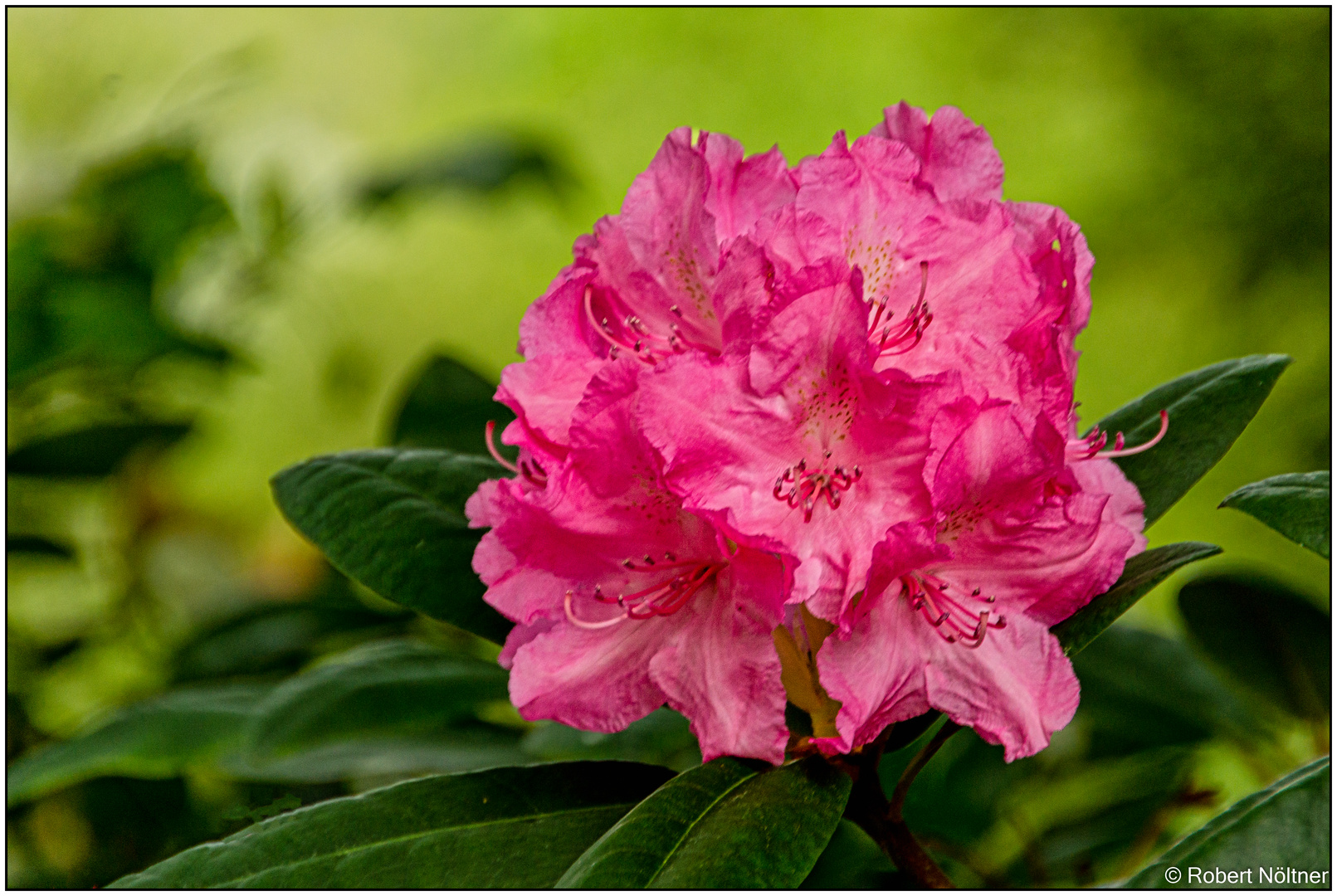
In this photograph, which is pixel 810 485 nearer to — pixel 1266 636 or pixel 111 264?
pixel 1266 636

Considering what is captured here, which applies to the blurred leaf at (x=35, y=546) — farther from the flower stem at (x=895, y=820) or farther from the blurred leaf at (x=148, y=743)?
the flower stem at (x=895, y=820)

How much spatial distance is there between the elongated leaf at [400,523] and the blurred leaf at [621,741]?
10cm

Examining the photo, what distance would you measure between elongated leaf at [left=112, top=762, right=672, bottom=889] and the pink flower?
56 millimetres

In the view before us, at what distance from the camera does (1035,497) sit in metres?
0.45

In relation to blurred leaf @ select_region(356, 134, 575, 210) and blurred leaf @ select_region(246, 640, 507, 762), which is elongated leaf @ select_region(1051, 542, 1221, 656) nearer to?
blurred leaf @ select_region(246, 640, 507, 762)

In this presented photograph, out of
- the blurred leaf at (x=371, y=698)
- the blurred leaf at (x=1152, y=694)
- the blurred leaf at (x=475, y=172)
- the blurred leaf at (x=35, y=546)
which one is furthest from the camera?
the blurred leaf at (x=475, y=172)

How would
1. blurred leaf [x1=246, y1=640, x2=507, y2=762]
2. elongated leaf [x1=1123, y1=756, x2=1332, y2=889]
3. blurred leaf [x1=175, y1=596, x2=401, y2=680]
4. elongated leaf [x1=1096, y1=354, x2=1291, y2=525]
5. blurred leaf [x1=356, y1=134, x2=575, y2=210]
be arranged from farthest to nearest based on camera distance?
blurred leaf [x1=356, y1=134, x2=575, y2=210] → blurred leaf [x1=175, y1=596, x2=401, y2=680] → blurred leaf [x1=246, y1=640, x2=507, y2=762] → elongated leaf [x1=1096, y1=354, x2=1291, y2=525] → elongated leaf [x1=1123, y1=756, x2=1332, y2=889]

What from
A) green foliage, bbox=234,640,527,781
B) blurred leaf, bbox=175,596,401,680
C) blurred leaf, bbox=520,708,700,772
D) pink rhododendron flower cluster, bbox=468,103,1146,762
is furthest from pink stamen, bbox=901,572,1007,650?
blurred leaf, bbox=175,596,401,680

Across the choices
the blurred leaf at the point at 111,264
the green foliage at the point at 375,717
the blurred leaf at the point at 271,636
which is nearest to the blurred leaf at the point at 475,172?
the blurred leaf at the point at 111,264

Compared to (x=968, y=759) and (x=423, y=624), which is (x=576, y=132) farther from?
(x=968, y=759)

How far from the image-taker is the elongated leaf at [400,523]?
1.86 feet

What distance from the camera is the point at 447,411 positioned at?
30.7 inches

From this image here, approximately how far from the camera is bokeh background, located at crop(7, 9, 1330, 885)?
1.09 metres

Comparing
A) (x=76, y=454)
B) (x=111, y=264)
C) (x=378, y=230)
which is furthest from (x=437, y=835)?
(x=378, y=230)
